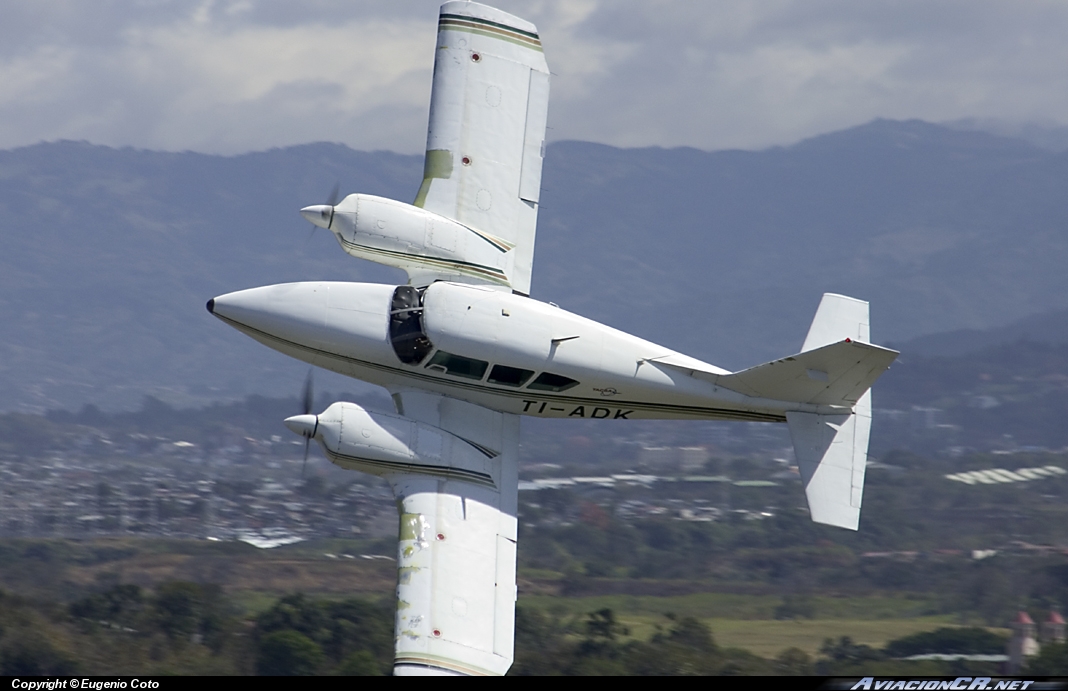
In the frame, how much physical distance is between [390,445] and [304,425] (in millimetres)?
1893

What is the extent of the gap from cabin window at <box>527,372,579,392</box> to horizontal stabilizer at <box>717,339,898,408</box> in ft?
12.0

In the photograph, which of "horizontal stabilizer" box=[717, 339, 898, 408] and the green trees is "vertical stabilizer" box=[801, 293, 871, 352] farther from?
the green trees

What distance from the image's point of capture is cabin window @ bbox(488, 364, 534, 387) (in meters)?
24.6

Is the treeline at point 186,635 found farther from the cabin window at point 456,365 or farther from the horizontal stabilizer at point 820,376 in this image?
the horizontal stabilizer at point 820,376

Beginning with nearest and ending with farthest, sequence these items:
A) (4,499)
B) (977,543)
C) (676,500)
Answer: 1. (977,543)
2. (676,500)
3. (4,499)

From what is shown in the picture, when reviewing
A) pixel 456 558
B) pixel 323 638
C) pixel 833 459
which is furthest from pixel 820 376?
pixel 323 638

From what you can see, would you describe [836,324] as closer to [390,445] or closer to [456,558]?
A: [456,558]

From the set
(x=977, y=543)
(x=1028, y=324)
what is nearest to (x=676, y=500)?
(x=977, y=543)

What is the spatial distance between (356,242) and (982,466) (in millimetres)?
35633

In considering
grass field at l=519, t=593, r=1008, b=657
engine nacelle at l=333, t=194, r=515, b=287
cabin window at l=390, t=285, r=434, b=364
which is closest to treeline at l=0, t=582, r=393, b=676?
grass field at l=519, t=593, r=1008, b=657

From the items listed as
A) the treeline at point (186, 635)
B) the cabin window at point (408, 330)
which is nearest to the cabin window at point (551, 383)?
the cabin window at point (408, 330)

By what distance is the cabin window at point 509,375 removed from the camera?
2456 cm

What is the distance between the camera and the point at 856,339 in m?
25.6

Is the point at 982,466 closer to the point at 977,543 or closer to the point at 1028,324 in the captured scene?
the point at 977,543
